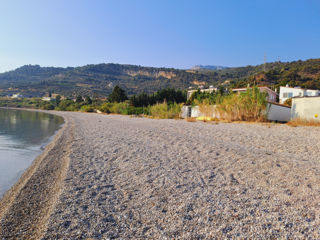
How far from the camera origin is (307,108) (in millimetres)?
10633

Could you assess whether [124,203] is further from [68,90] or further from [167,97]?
[68,90]

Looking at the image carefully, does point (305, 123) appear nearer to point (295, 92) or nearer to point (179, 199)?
point (179, 199)

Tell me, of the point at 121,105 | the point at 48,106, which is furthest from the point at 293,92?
the point at 48,106

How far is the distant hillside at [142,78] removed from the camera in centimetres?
4316

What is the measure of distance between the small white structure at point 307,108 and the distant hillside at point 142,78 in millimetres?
29294

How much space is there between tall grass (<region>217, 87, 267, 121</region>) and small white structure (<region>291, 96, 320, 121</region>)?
6.51ft

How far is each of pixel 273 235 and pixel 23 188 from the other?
10.6ft

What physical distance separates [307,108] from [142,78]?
82.5 m

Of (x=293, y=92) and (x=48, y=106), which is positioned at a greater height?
(x=293, y=92)

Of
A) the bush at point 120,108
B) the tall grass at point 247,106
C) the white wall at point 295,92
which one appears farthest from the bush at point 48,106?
the tall grass at point 247,106

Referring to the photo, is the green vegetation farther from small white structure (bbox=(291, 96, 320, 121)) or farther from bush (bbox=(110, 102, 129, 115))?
small white structure (bbox=(291, 96, 320, 121))

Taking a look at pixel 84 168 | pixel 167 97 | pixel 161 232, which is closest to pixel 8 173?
pixel 84 168

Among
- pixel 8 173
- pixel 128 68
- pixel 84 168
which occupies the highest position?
pixel 128 68

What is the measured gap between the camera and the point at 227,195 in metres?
2.40
